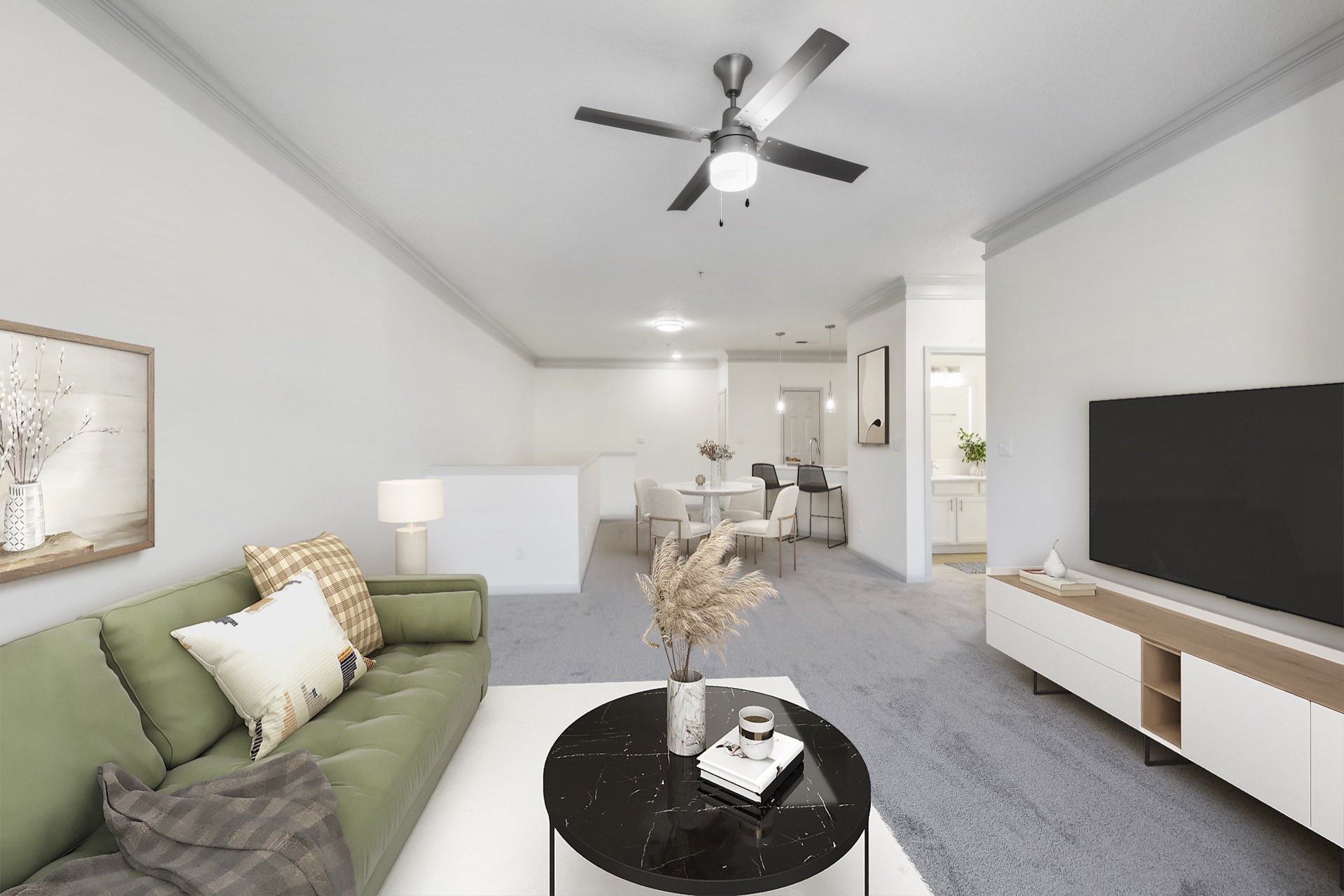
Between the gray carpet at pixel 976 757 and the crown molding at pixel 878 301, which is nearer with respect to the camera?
the gray carpet at pixel 976 757

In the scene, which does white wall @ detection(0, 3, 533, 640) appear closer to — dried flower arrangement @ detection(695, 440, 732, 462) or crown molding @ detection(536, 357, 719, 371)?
dried flower arrangement @ detection(695, 440, 732, 462)

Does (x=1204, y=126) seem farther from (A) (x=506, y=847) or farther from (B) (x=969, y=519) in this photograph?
(B) (x=969, y=519)

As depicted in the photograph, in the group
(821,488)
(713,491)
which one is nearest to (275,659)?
(713,491)

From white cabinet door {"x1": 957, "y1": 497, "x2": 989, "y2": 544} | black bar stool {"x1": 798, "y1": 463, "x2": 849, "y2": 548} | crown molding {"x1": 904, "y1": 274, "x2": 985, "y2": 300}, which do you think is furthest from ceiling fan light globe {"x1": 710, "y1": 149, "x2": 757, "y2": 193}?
white cabinet door {"x1": 957, "y1": 497, "x2": 989, "y2": 544}

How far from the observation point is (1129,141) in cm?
264

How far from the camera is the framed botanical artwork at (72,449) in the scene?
1.51 m

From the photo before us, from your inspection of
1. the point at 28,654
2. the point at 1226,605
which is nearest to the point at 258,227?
the point at 28,654

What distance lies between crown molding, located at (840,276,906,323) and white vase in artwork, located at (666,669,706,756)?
4.35 m

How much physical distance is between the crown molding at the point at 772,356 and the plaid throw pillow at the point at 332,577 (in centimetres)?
688

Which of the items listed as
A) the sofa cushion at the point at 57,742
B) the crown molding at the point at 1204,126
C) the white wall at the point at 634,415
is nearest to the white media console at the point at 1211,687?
the crown molding at the point at 1204,126

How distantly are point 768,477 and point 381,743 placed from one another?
20.0 ft

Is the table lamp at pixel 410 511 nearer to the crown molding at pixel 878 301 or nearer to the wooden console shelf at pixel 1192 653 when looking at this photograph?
the wooden console shelf at pixel 1192 653

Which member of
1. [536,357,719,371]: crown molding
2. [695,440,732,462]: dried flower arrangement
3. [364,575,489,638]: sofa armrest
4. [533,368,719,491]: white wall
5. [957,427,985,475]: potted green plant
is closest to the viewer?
[364,575,489,638]: sofa armrest

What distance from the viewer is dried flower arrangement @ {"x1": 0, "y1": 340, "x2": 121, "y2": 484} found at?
1.50 metres
